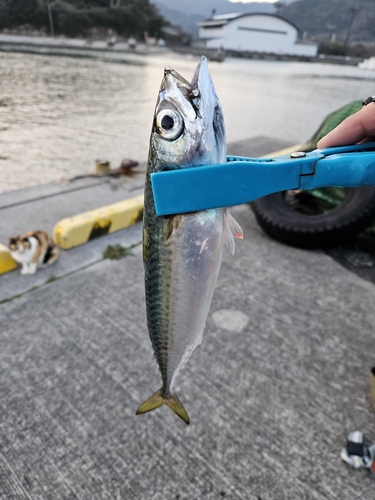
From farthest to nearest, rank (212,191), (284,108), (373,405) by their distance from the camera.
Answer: (284,108)
(373,405)
(212,191)

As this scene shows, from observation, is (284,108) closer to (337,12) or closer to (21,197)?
(21,197)

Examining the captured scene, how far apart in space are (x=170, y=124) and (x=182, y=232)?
33 centimetres

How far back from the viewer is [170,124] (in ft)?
3.44

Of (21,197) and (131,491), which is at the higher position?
(21,197)

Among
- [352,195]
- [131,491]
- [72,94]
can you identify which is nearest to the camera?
[131,491]

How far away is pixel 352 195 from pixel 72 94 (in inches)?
602

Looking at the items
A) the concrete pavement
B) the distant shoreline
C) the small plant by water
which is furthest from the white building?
the concrete pavement

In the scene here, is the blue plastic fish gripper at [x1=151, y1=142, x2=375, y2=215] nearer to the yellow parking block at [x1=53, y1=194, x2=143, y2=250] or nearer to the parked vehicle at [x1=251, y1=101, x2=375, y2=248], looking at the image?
the parked vehicle at [x1=251, y1=101, x2=375, y2=248]

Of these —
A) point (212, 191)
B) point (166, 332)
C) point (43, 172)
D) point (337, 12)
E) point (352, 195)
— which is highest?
point (337, 12)

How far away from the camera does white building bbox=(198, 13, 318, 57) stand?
85.6m

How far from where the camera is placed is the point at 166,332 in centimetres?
138

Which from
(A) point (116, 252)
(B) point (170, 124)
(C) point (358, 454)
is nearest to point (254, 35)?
(A) point (116, 252)

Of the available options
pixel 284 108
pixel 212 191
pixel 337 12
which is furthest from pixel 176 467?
pixel 337 12

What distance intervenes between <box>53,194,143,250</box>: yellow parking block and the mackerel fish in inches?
109
